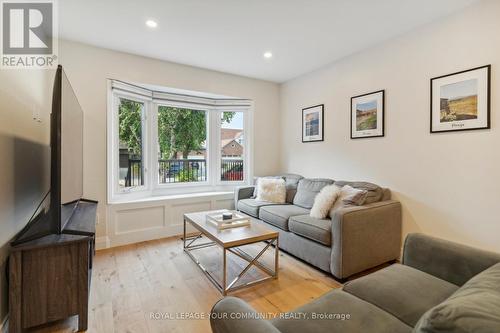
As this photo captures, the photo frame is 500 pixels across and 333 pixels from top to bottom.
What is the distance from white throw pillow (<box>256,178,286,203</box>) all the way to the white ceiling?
5.78ft

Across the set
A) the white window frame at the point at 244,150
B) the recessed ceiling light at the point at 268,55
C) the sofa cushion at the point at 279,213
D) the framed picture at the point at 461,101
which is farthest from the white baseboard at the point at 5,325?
the framed picture at the point at 461,101

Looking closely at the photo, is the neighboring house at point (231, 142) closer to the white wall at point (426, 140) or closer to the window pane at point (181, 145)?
the window pane at point (181, 145)

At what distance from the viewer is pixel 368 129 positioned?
10.1 feet

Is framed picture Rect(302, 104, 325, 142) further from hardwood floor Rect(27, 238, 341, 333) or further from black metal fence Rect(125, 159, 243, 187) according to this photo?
hardwood floor Rect(27, 238, 341, 333)

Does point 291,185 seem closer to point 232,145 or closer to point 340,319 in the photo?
point 232,145

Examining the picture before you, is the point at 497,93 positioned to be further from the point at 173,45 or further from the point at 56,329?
the point at 56,329

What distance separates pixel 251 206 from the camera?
3.47m

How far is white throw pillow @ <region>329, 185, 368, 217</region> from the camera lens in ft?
8.50

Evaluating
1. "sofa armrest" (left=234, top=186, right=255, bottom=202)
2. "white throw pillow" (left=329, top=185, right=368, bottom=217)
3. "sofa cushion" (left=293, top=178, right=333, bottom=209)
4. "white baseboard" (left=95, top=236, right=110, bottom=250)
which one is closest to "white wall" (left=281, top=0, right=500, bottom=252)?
"sofa cushion" (left=293, top=178, right=333, bottom=209)

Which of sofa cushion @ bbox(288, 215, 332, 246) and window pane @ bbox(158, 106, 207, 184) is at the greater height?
window pane @ bbox(158, 106, 207, 184)

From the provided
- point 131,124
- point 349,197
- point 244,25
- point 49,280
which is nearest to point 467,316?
point 349,197

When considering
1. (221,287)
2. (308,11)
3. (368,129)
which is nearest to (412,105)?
(368,129)

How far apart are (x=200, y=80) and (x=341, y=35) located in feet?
6.79

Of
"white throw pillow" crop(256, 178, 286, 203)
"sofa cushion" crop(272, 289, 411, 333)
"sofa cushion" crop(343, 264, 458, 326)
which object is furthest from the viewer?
"white throw pillow" crop(256, 178, 286, 203)
